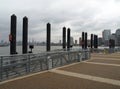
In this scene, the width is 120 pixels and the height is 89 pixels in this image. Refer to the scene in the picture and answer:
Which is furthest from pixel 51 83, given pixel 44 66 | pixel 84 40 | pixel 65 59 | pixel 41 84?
pixel 84 40

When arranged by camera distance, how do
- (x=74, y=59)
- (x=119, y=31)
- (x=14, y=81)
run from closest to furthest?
(x=14, y=81)
(x=74, y=59)
(x=119, y=31)

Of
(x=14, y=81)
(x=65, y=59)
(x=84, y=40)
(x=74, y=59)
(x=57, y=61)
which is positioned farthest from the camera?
(x=84, y=40)

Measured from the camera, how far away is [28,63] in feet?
40.2

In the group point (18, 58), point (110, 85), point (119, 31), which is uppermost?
point (119, 31)

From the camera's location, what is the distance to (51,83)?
30.4 ft

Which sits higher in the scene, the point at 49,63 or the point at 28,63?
the point at 28,63

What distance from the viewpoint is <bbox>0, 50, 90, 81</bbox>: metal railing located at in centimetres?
1059

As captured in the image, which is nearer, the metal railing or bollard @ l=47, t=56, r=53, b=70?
the metal railing

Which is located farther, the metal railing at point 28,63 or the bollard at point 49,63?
the bollard at point 49,63

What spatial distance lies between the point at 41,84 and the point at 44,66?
4809 mm

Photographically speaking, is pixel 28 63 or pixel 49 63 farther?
pixel 49 63

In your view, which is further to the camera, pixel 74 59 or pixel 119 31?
pixel 119 31

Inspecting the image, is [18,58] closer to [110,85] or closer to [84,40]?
[110,85]

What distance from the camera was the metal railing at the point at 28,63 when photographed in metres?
10.6
